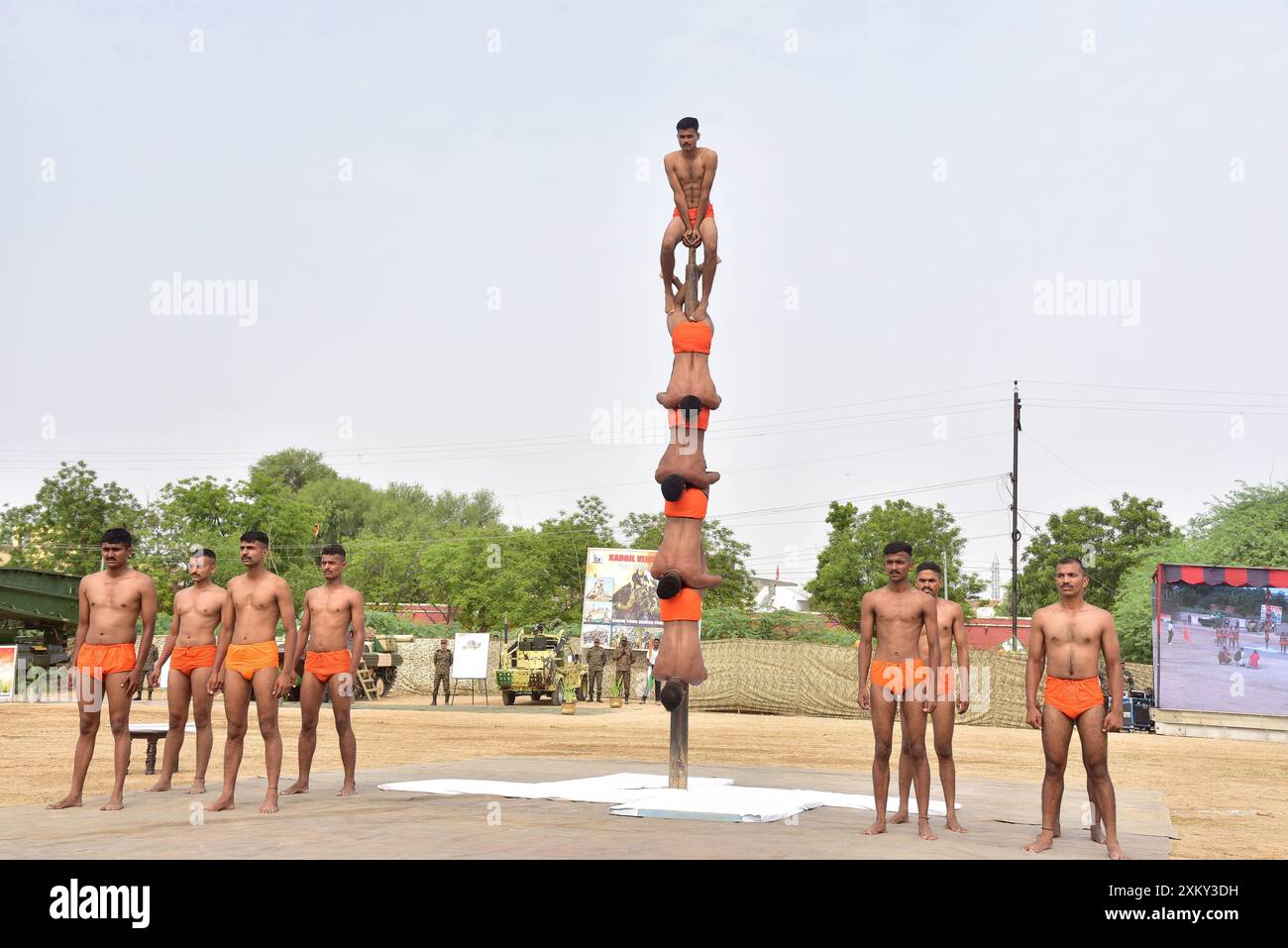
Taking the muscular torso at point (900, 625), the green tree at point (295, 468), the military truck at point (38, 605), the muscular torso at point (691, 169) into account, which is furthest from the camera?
the green tree at point (295, 468)

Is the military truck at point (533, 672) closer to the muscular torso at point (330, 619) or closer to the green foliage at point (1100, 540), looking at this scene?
the muscular torso at point (330, 619)

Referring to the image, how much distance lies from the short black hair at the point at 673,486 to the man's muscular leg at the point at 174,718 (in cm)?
452

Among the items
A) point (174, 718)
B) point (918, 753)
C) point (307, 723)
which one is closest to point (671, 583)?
point (918, 753)

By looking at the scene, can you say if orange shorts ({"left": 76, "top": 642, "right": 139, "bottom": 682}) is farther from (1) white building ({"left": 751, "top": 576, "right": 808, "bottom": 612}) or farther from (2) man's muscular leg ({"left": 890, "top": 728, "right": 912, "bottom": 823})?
(1) white building ({"left": 751, "top": 576, "right": 808, "bottom": 612})

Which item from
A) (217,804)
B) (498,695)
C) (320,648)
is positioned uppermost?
(320,648)

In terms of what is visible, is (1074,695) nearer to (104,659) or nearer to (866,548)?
(104,659)

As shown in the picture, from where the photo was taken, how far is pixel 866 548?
64.9 metres

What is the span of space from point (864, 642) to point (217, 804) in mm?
5155

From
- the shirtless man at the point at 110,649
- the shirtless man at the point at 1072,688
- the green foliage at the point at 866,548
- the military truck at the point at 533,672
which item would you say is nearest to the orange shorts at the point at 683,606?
the shirtless man at the point at 1072,688

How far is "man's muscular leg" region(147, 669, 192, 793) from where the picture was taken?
11.0 m

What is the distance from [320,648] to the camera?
1102cm

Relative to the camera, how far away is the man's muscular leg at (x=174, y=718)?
431 inches
